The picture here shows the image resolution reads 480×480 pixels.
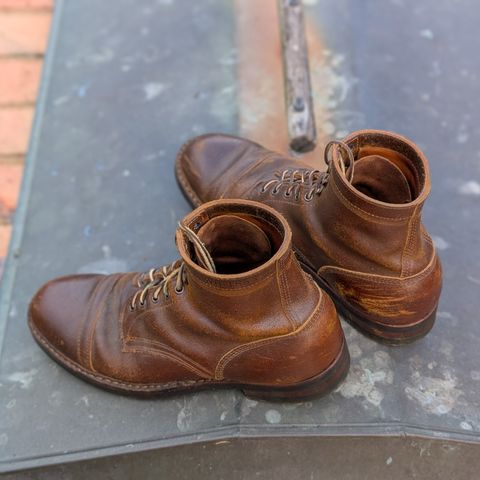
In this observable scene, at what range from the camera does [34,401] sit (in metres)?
0.95

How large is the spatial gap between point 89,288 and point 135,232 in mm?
215

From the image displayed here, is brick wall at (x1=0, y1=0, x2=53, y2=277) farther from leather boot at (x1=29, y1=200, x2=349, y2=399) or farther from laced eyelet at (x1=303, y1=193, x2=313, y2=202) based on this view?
laced eyelet at (x1=303, y1=193, x2=313, y2=202)

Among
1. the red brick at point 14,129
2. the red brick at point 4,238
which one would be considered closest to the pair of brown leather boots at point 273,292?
the red brick at point 4,238

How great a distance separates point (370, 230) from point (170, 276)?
1.01 ft

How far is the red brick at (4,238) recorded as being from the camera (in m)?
1.24

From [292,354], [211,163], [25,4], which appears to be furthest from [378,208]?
[25,4]

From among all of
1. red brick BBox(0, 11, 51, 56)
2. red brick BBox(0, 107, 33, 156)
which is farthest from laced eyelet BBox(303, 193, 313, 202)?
red brick BBox(0, 11, 51, 56)

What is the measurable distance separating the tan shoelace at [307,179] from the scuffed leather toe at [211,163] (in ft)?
0.36

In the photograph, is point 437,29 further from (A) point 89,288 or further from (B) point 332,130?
(A) point 89,288

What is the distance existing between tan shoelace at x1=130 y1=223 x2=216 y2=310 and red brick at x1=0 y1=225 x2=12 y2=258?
483mm

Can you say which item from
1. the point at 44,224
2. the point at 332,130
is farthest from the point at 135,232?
the point at 332,130

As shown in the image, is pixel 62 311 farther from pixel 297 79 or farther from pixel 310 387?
pixel 297 79

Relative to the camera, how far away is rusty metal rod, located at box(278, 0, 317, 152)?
1179mm

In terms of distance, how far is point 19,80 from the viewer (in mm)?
1562
